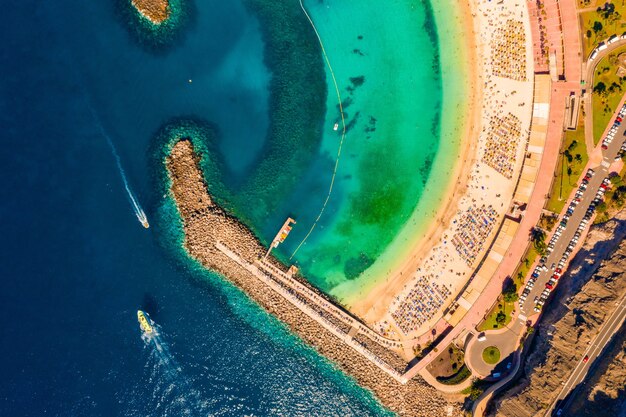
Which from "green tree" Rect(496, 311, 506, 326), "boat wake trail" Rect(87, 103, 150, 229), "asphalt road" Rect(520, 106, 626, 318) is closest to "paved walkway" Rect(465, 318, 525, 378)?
"green tree" Rect(496, 311, 506, 326)

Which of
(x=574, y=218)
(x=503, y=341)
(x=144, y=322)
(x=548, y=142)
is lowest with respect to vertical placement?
(x=144, y=322)

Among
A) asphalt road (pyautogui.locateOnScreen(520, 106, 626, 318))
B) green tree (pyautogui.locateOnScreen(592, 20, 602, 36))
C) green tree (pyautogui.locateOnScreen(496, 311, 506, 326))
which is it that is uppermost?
green tree (pyautogui.locateOnScreen(592, 20, 602, 36))

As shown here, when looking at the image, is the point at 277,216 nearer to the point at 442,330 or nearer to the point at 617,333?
the point at 442,330

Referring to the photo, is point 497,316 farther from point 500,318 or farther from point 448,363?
point 448,363

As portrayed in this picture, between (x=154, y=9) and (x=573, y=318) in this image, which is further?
(x=154, y=9)

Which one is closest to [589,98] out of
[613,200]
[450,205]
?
[613,200]

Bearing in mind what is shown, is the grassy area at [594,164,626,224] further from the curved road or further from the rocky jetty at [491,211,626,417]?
the curved road
